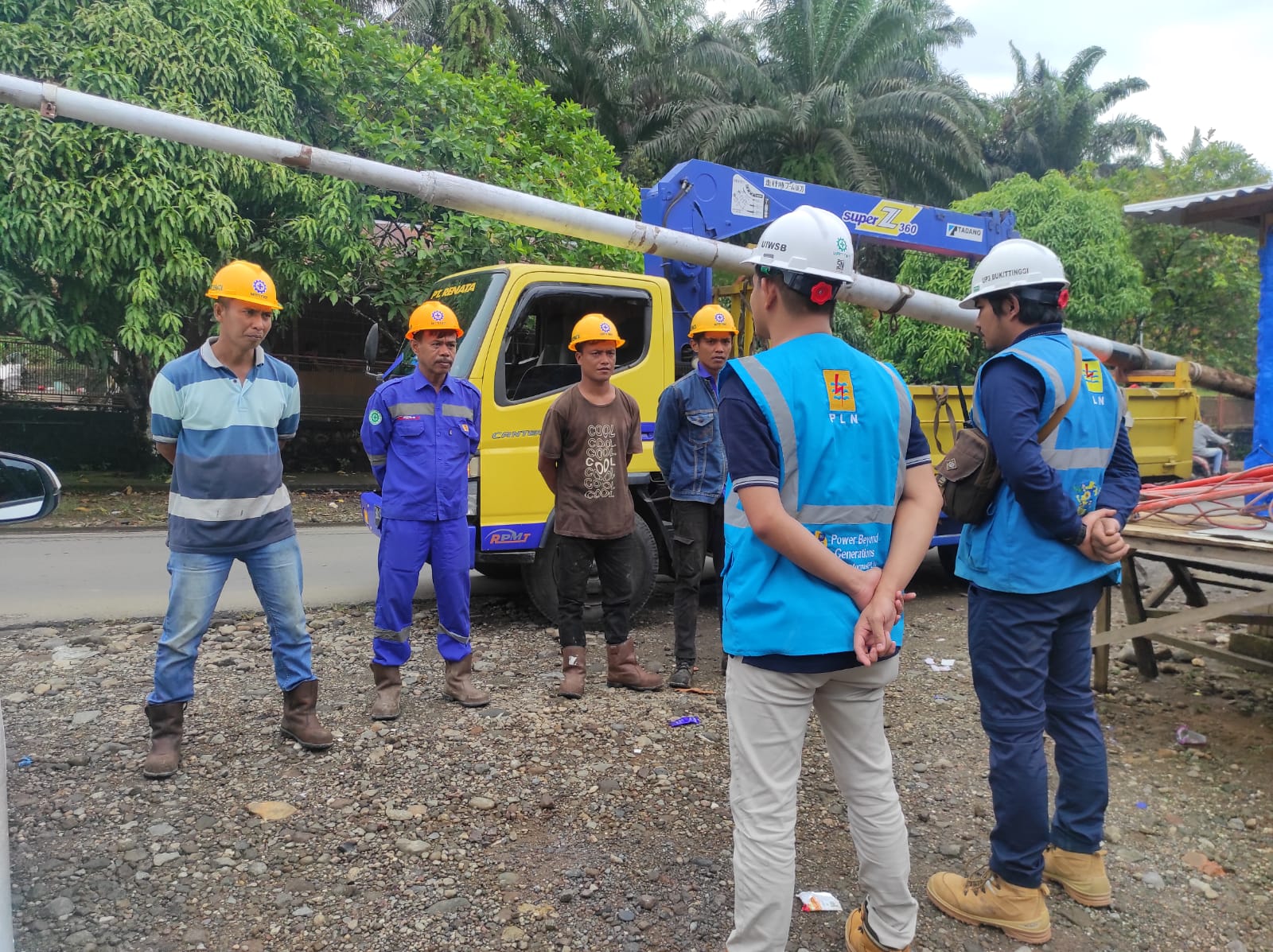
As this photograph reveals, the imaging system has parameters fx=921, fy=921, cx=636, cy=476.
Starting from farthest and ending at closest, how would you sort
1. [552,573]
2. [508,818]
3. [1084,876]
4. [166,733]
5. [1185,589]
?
[552,573], [1185,589], [166,733], [508,818], [1084,876]

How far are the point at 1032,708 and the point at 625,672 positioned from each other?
2.42 m

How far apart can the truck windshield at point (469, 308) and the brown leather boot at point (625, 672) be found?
1.89 metres

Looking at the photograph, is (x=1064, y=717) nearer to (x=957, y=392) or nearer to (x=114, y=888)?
(x=114, y=888)

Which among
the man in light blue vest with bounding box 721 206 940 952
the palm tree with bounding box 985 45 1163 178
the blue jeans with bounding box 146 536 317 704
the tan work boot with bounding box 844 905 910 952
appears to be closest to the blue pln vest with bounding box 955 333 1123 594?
the man in light blue vest with bounding box 721 206 940 952

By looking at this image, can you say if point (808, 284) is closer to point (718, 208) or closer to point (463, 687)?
point (463, 687)

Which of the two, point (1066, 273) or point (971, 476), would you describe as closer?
point (971, 476)

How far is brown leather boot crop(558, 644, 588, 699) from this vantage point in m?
4.58

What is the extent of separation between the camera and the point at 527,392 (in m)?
5.63

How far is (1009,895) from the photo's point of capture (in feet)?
8.77

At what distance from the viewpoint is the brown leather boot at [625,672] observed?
4.73 m

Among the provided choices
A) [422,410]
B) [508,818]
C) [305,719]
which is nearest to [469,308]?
[422,410]

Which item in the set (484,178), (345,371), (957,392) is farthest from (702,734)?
(345,371)

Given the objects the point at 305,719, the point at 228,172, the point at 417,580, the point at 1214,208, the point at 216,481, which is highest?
the point at 228,172

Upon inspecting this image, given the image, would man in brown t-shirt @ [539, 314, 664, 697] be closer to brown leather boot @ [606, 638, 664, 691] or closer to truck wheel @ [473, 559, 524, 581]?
brown leather boot @ [606, 638, 664, 691]
